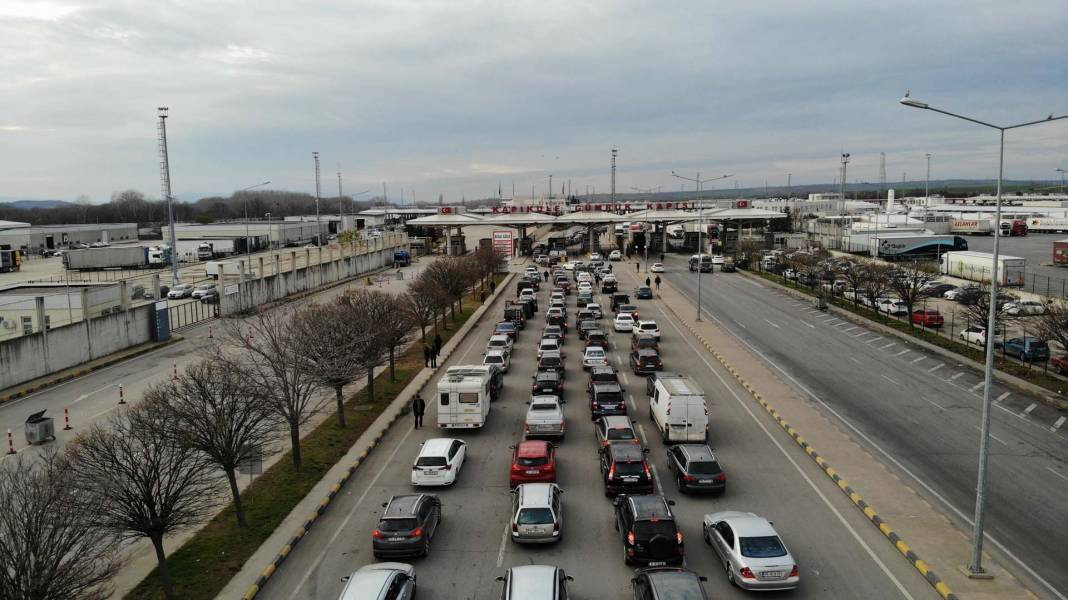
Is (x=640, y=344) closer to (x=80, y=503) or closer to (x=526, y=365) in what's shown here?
(x=526, y=365)

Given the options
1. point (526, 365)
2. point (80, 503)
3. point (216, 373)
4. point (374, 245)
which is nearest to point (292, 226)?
point (374, 245)

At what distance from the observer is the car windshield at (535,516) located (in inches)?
621

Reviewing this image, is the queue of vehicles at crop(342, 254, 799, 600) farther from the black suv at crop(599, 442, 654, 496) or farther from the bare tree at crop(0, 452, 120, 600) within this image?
the bare tree at crop(0, 452, 120, 600)

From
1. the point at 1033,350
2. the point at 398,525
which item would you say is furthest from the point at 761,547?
the point at 1033,350

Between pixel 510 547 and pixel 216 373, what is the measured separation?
9587mm

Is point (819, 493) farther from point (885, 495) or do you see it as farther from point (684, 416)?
point (684, 416)

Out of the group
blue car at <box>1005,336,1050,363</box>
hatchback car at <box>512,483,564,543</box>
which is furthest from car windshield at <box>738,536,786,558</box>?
blue car at <box>1005,336,1050,363</box>

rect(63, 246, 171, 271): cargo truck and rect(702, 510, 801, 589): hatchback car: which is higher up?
rect(63, 246, 171, 271): cargo truck

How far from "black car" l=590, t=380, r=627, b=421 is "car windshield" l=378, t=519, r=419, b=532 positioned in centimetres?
1120

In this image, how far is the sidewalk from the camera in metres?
14.0

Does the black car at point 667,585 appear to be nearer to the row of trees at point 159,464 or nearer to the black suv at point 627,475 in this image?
the black suv at point 627,475

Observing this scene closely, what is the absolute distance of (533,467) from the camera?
19344 mm

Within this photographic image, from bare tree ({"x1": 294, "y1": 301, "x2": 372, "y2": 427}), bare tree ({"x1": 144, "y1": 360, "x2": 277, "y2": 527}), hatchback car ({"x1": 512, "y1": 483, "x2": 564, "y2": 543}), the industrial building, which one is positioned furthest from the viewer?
the industrial building

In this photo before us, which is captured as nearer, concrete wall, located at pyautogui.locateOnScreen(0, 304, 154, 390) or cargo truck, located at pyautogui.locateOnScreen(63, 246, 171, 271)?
concrete wall, located at pyautogui.locateOnScreen(0, 304, 154, 390)
